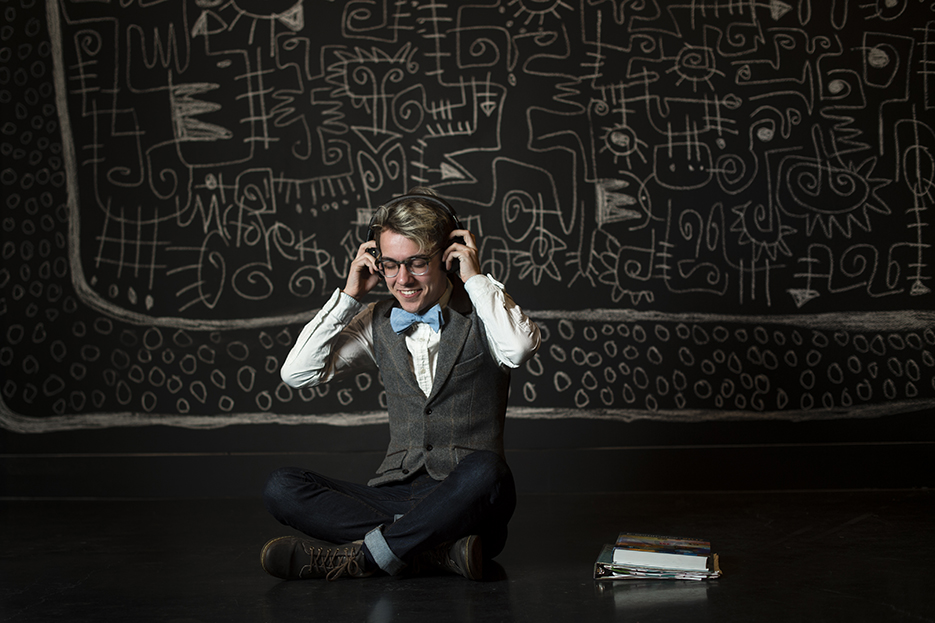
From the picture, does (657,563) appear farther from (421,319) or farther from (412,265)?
(412,265)

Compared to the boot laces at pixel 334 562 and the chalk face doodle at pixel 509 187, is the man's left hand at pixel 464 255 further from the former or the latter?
the chalk face doodle at pixel 509 187

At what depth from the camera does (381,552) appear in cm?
229

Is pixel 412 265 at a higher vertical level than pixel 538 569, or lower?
higher

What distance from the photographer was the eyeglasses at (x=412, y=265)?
2438 millimetres

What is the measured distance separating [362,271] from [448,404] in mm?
514

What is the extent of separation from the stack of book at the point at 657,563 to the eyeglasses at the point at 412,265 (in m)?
1.02

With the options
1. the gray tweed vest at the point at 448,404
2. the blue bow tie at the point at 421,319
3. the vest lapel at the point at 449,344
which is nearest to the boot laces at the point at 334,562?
the gray tweed vest at the point at 448,404

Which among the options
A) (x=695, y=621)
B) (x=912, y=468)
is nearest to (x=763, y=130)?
(x=912, y=468)

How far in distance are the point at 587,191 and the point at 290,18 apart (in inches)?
66.0

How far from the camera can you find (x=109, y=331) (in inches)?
154

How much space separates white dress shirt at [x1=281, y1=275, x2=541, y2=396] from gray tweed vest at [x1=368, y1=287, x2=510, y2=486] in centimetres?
5

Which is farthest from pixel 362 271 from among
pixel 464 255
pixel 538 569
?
pixel 538 569

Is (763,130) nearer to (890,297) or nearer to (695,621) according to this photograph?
(890,297)

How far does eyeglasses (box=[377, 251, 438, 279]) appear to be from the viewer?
8.00ft
